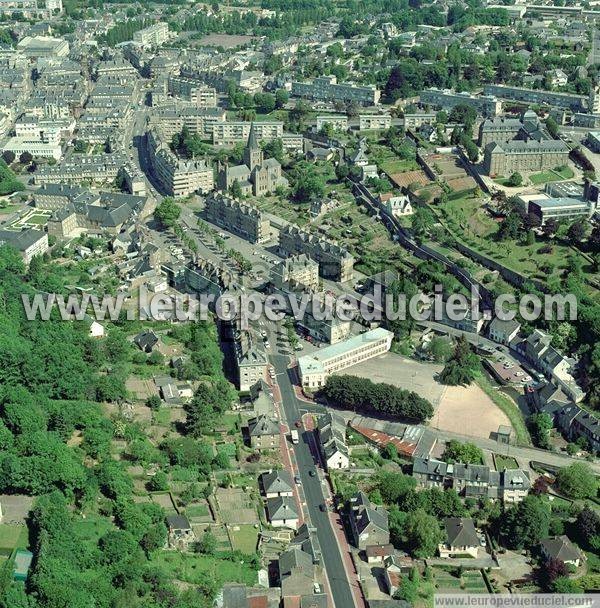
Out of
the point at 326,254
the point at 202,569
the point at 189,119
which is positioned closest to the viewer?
the point at 202,569

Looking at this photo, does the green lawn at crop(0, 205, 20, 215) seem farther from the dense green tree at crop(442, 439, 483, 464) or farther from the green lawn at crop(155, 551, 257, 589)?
the dense green tree at crop(442, 439, 483, 464)

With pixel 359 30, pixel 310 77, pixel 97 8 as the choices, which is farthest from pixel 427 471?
pixel 97 8

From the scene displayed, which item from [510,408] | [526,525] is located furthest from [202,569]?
[510,408]

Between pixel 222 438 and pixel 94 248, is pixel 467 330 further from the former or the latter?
pixel 94 248

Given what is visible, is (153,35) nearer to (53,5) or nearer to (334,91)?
(53,5)

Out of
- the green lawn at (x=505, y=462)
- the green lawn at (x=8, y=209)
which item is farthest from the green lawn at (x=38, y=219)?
the green lawn at (x=505, y=462)
